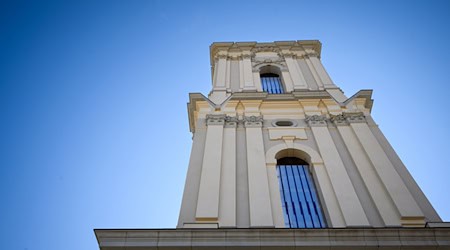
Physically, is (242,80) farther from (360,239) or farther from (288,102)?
(360,239)

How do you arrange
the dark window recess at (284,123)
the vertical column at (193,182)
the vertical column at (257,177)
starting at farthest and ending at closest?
the dark window recess at (284,123) → the vertical column at (193,182) → the vertical column at (257,177)

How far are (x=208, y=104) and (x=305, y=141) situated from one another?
21.4 feet

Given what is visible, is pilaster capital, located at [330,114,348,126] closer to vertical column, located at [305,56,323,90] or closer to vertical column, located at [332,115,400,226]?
vertical column, located at [332,115,400,226]

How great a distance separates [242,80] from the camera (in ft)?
94.8

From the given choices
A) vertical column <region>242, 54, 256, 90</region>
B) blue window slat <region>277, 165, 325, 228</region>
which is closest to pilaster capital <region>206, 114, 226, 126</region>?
blue window slat <region>277, 165, 325, 228</region>

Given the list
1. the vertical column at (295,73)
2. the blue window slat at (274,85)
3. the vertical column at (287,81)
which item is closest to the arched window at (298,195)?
the vertical column at (287,81)

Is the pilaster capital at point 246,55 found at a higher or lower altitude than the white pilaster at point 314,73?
higher

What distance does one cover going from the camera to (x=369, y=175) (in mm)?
17250

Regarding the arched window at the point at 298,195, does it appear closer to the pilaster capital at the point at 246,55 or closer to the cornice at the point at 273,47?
the pilaster capital at the point at 246,55

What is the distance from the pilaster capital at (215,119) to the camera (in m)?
21.9

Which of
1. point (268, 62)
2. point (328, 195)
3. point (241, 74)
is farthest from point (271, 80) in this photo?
point (328, 195)

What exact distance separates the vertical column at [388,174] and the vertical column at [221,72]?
9.09 m

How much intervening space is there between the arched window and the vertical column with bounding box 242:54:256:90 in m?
8.73

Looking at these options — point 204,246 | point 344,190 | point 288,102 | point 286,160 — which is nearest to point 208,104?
point 288,102
